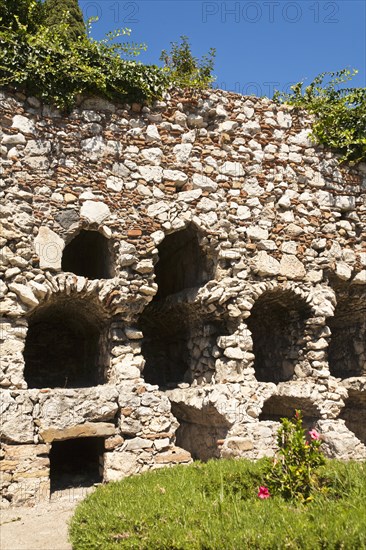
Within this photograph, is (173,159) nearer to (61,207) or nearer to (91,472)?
(61,207)

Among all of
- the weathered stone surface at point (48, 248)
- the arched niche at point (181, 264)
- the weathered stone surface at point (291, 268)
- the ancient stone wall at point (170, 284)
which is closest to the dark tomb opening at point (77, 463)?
the ancient stone wall at point (170, 284)

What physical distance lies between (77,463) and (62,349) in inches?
93.1

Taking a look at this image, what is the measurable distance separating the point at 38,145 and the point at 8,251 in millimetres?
1770

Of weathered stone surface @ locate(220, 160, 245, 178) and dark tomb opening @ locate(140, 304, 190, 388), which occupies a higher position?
weathered stone surface @ locate(220, 160, 245, 178)

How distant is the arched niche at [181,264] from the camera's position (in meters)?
9.55

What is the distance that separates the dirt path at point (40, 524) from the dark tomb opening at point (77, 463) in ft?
2.00

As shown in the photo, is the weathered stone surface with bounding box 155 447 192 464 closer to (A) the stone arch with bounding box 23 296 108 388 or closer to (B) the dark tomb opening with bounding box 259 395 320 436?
(A) the stone arch with bounding box 23 296 108 388

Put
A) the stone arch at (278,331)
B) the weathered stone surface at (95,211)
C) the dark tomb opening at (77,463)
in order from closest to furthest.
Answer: the dark tomb opening at (77,463) < the weathered stone surface at (95,211) < the stone arch at (278,331)

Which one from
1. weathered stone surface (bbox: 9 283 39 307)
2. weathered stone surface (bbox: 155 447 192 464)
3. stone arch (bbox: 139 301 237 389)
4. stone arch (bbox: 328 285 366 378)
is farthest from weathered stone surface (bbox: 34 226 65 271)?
stone arch (bbox: 328 285 366 378)

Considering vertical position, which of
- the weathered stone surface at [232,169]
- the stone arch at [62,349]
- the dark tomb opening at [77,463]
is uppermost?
the weathered stone surface at [232,169]

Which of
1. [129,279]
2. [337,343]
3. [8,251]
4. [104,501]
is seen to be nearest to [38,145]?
[8,251]

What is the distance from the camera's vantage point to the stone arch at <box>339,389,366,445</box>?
1042cm

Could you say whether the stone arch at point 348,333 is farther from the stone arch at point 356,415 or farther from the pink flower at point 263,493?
the pink flower at point 263,493

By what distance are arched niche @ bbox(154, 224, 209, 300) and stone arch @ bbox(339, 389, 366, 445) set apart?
4.02m
